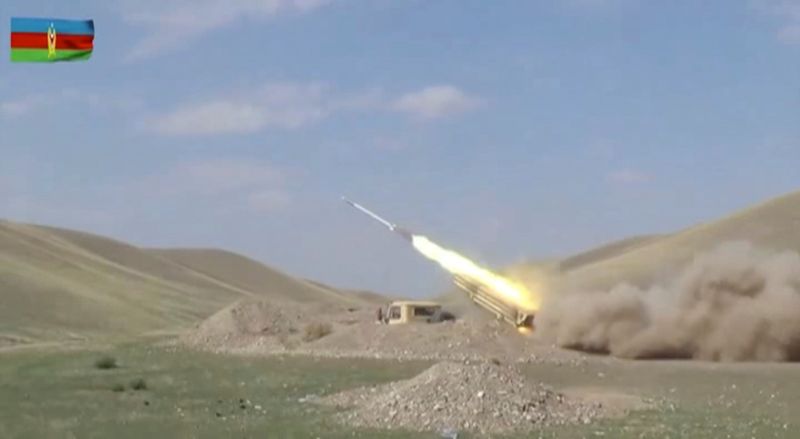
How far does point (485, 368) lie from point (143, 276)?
10003 centimetres

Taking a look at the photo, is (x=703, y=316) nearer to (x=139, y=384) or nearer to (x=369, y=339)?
(x=369, y=339)

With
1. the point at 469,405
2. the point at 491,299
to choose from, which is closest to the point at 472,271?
the point at 491,299

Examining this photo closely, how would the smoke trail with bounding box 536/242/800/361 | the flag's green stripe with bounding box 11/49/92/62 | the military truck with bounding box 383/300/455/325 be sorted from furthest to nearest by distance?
1. the military truck with bounding box 383/300/455/325
2. the smoke trail with bounding box 536/242/800/361
3. the flag's green stripe with bounding box 11/49/92/62

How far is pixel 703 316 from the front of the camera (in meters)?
43.8

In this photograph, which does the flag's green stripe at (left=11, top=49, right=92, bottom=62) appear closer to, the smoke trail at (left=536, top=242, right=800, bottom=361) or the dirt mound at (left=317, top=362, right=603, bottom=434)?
the dirt mound at (left=317, top=362, right=603, bottom=434)

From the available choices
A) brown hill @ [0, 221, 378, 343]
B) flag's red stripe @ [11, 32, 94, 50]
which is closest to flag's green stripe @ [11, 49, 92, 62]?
flag's red stripe @ [11, 32, 94, 50]

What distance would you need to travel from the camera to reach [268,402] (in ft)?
94.8

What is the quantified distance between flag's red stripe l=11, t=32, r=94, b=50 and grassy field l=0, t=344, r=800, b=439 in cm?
685

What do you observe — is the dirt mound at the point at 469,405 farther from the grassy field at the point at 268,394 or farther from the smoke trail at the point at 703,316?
the smoke trail at the point at 703,316

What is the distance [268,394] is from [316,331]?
18.5 metres

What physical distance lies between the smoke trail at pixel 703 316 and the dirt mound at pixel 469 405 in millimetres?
16975

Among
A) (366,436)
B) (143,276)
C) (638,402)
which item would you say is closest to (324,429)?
(366,436)

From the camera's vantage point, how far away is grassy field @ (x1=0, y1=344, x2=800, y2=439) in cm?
2359

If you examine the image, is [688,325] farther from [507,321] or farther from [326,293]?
[326,293]
